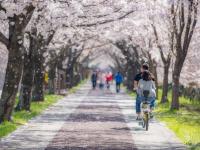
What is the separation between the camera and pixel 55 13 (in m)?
26.3

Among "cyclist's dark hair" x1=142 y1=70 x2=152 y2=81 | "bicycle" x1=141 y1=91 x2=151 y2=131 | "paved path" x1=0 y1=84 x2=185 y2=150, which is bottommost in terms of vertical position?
"paved path" x1=0 y1=84 x2=185 y2=150

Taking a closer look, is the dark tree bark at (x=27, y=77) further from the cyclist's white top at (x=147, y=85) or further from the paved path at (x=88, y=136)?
the cyclist's white top at (x=147, y=85)

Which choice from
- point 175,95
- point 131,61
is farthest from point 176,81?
point 131,61

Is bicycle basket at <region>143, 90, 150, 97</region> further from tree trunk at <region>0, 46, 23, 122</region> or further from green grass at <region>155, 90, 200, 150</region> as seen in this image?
tree trunk at <region>0, 46, 23, 122</region>

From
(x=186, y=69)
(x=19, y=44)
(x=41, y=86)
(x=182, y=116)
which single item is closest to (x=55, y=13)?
(x=19, y=44)

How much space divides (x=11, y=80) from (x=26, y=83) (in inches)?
309

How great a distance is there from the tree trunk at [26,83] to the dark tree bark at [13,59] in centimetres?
689

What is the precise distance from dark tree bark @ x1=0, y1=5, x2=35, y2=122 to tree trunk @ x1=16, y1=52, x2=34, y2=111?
6886mm

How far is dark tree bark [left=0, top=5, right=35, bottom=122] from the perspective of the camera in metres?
22.0

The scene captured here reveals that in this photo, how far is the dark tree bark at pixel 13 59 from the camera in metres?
22.0

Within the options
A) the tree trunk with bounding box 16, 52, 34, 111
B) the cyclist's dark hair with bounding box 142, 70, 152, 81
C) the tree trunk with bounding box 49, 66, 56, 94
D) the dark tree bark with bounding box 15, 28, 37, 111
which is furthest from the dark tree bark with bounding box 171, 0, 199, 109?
the tree trunk with bounding box 49, 66, 56, 94

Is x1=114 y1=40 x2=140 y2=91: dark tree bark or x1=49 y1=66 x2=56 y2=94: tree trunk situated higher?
x1=114 y1=40 x2=140 y2=91: dark tree bark

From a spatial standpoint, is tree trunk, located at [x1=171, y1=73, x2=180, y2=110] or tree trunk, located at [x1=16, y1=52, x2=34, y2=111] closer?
tree trunk, located at [x1=16, y1=52, x2=34, y2=111]

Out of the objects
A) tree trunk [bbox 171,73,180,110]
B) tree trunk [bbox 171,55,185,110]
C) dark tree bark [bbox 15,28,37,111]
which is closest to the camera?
dark tree bark [bbox 15,28,37,111]
